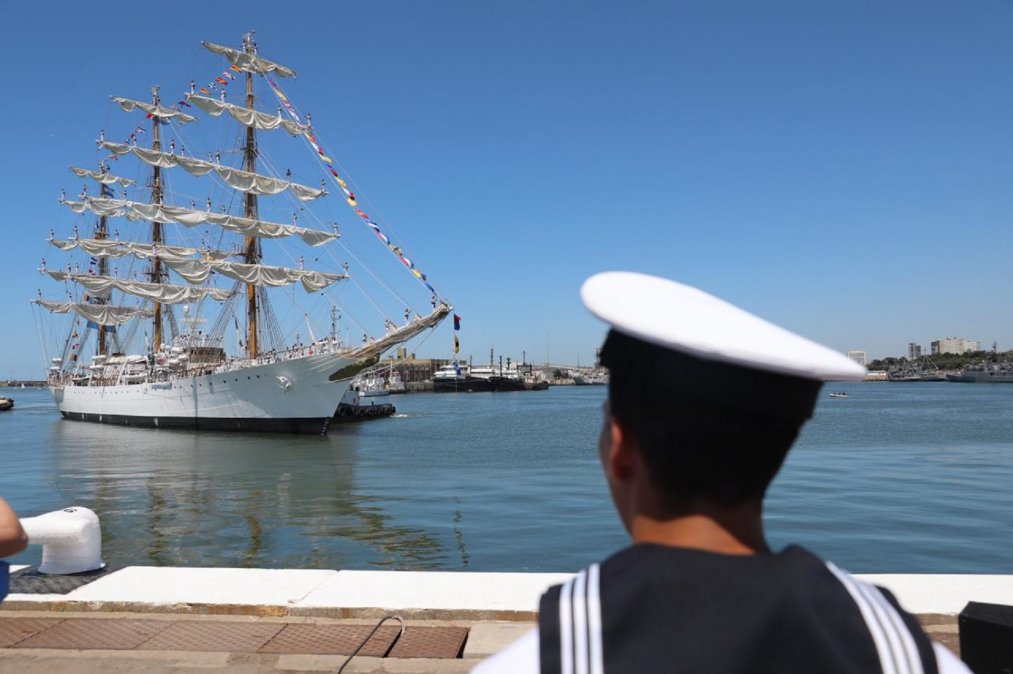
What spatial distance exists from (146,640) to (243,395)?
49636mm

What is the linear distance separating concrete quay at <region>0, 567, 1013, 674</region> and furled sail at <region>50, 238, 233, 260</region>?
57.1m

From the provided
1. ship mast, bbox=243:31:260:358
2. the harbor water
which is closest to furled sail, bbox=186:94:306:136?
ship mast, bbox=243:31:260:358

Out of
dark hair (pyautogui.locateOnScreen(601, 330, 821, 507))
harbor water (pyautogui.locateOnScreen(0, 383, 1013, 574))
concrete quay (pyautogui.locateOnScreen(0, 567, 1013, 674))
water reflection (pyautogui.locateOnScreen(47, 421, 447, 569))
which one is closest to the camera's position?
dark hair (pyautogui.locateOnScreen(601, 330, 821, 507))

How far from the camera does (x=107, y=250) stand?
6994cm

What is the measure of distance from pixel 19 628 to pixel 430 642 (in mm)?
2920

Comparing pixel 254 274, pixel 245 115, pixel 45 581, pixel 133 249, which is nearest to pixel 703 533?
pixel 45 581

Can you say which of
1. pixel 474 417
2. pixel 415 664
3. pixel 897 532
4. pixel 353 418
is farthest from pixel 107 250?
pixel 415 664

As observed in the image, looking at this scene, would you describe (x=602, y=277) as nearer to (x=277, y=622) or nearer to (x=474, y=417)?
(x=277, y=622)

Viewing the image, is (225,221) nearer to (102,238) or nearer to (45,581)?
(102,238)

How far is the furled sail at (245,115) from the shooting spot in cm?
5653

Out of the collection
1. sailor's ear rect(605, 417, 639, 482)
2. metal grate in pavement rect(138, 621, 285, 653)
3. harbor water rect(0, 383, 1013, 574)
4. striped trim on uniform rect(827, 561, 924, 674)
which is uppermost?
sailor's ear rect(605, 417, 639, 482)

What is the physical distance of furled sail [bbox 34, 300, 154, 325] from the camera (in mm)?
71688

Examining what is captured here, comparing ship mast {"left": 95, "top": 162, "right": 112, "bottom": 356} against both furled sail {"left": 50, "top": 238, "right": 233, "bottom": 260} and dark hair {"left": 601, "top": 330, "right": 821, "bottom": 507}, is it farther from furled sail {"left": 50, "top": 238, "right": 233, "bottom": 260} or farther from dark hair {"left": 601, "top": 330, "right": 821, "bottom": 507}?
dark hair {"left": 601, "top": 330, "right": 821, "bottom": 507}

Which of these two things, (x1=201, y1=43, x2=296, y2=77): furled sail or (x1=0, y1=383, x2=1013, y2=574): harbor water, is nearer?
(x1=0, y1=383, x2=1013, y2=574): harbor water
